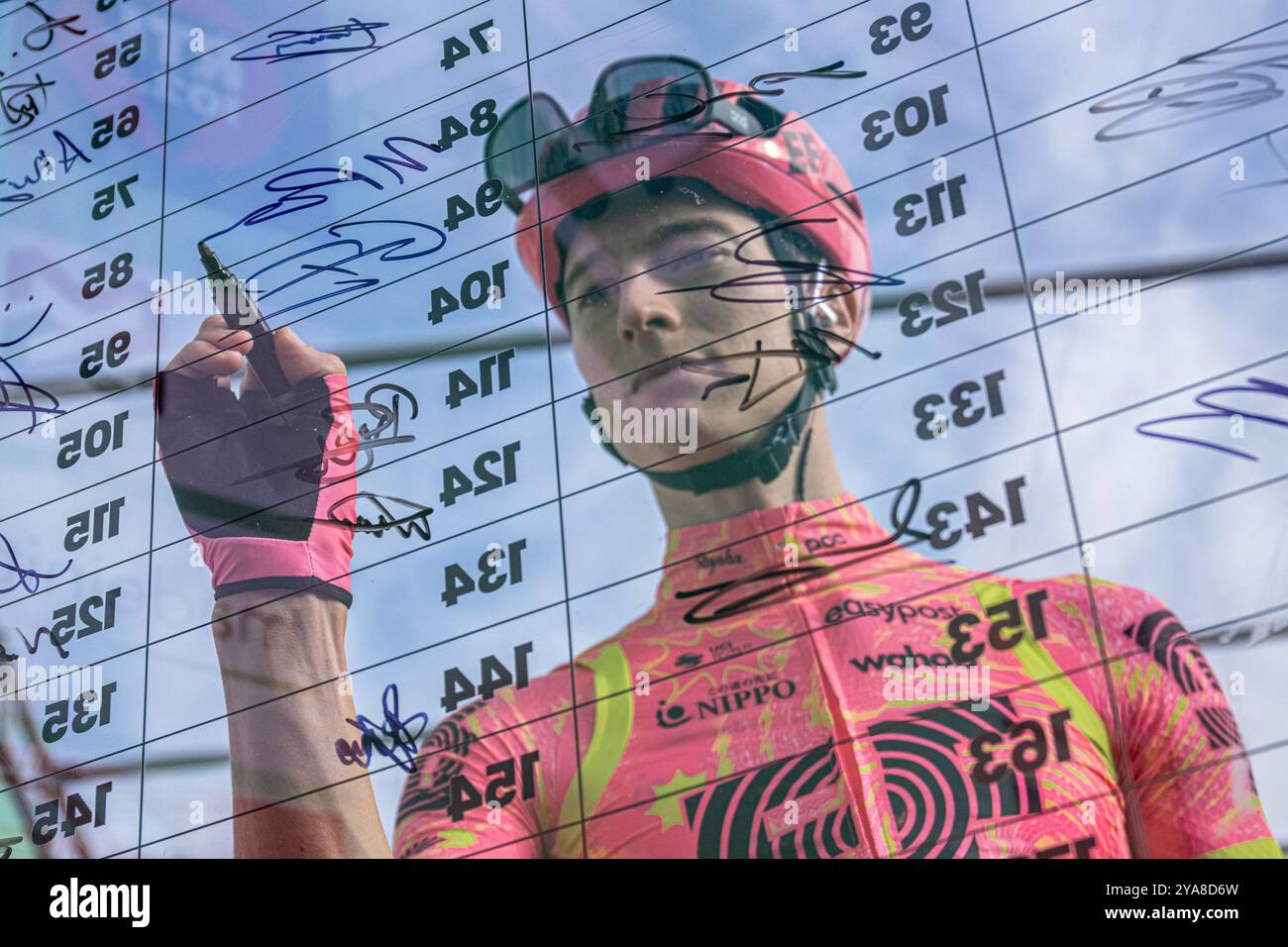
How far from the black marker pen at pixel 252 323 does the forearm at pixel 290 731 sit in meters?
0.22

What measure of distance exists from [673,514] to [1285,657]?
51 centimetres

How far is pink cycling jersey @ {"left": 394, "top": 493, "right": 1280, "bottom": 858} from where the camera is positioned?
3.93ft

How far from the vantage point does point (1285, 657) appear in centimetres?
120

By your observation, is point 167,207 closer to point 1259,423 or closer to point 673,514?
point 673,514
